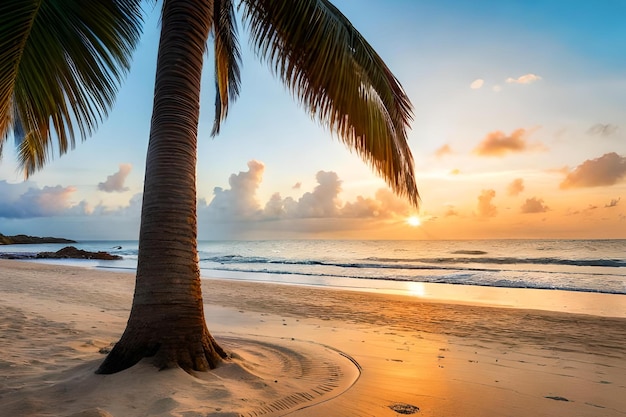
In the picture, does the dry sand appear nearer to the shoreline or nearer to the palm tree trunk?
the palm tree trunk

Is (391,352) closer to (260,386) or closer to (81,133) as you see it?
(260,386)

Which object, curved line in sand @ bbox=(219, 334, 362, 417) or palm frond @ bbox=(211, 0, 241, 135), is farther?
palm frond @ bbox=(211, 0, 241, 135)

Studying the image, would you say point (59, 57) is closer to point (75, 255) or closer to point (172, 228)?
point (172, 228)

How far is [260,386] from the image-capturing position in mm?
4102

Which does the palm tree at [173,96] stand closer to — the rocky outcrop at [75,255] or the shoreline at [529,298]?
the shoreline at [529,298]

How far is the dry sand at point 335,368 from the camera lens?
12.0ft

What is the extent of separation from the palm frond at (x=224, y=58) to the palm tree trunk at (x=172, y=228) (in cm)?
231

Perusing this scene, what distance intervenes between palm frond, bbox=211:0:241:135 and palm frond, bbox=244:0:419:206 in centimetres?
170

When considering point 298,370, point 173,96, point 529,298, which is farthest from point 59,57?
point 529,298

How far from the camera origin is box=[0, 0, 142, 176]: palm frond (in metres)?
3.96

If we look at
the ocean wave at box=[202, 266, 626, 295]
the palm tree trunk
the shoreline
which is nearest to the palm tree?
the palm tree trunk

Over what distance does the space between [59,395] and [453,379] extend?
4.16 m

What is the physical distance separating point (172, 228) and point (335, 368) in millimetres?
2655

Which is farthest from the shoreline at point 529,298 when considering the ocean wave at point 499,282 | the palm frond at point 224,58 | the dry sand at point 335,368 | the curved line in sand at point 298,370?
the palm frond at point 224,58
